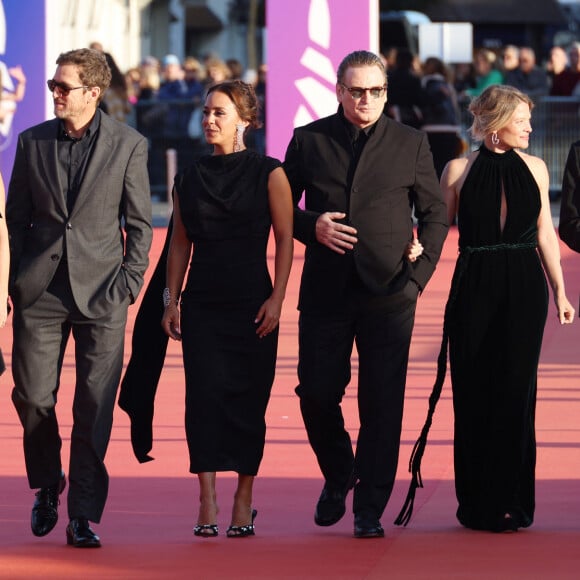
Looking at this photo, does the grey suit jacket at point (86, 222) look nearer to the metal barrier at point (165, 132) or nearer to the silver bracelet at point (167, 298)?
the silver bracelet at point (167, 298)

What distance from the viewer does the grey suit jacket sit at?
23.1ft

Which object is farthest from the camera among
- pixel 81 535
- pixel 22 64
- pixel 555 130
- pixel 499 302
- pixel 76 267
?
pixel 555 130

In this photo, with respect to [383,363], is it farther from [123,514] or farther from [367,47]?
[367,47]

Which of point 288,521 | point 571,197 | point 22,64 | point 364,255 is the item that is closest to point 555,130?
point 22,64

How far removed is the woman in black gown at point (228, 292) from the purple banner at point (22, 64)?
542 inches

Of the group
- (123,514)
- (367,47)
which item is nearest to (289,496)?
(123,514)

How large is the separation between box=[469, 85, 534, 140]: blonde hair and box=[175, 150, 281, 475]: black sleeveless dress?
2.93ft

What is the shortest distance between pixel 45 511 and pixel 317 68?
13.8m

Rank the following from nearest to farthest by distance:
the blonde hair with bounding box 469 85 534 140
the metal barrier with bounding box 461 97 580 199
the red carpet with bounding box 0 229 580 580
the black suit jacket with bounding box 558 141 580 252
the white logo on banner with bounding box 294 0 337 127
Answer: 1. the red carpet with bounding box 0 229 580 580
2. the blonde hair with bounding box 469 85 534 140
3. the black suit jacket with bounding box 558 141 580 252
4. the white logo on banner with bounding box 294 0 337 127
5. the metal barrier with bounding box 461 97 580 199

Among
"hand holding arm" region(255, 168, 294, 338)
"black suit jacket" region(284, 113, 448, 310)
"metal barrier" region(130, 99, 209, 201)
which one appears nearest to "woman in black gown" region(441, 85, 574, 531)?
"black suit jacket" region(284, 113, 448, 310)

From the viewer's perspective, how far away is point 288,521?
7.52m

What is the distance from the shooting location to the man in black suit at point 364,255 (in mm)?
7160

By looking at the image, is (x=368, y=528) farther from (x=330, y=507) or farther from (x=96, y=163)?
(x=96, y=163)

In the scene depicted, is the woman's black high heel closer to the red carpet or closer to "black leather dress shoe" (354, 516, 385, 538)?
the red carpet
